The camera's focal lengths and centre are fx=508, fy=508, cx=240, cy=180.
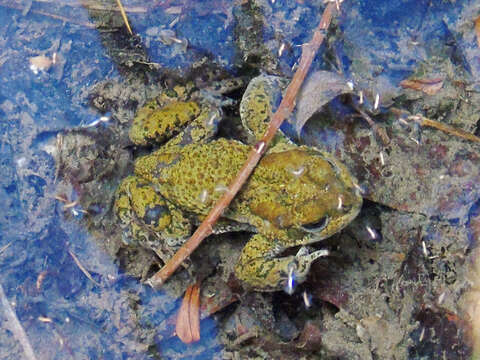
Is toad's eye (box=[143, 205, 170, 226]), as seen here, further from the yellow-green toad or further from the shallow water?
the shallow water

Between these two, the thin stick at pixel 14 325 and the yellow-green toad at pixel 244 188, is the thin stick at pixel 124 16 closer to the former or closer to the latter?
the yellow-green toad at pixel 244 188

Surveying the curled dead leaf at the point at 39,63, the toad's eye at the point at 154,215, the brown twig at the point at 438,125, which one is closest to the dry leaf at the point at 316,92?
the brown twig at the point at 438,125

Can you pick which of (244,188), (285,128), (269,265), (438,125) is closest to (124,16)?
(285,128)

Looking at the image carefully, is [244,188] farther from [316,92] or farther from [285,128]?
[316,92]

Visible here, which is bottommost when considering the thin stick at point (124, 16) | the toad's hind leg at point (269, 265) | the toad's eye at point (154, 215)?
the toad's hind leg at point (269, 265)

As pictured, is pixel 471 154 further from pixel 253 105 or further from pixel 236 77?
pixel 236 77

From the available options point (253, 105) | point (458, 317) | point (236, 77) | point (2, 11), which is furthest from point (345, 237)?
point (2, 11)
